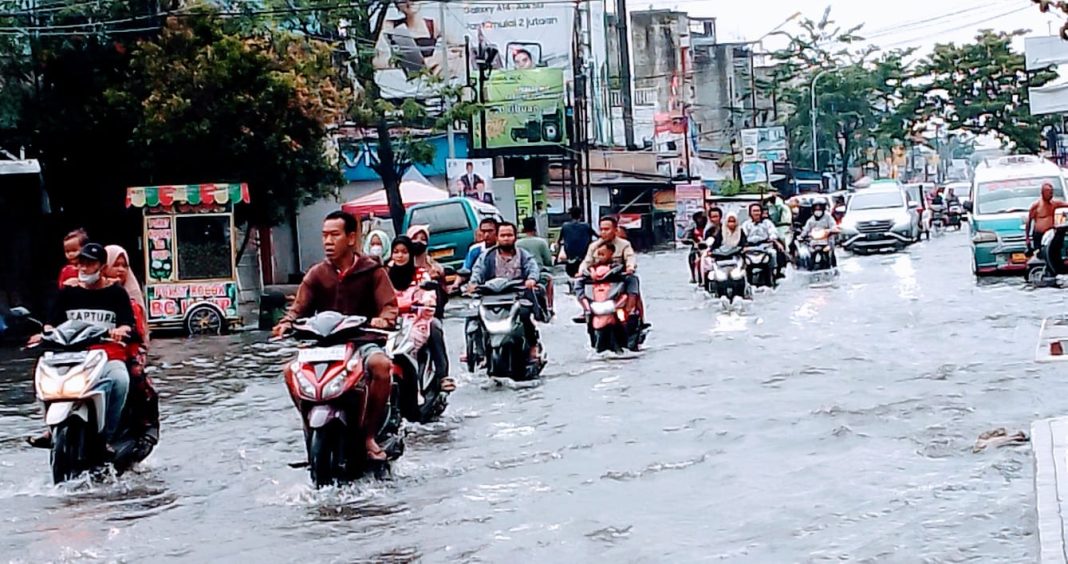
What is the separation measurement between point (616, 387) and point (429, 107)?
1288 inches

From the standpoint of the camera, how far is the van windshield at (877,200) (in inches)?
1556

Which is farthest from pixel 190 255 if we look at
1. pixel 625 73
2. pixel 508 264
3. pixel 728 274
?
pixel 625 73

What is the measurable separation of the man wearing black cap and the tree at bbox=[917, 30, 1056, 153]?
55.7 m

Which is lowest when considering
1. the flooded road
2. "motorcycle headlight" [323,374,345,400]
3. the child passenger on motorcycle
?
the flooded road

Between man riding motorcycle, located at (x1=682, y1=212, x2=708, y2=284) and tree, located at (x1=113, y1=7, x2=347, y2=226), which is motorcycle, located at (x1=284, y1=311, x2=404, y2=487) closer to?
tree, located at (x1=113, y1=7, x2=347, y2=226)

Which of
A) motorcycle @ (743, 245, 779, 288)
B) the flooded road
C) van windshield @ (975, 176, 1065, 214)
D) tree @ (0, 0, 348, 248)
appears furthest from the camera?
tree @ (0, 0, 348, 248)

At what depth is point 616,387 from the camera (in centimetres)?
1329

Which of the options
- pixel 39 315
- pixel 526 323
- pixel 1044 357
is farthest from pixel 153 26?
pixel 1044 357

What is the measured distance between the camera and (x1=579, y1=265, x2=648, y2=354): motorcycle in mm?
15523

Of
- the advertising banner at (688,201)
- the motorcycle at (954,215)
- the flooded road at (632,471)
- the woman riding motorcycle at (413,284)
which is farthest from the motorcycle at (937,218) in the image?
the woman riding motorcycle at (413,284)

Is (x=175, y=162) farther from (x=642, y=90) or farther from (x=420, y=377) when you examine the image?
(x=642, y=90)

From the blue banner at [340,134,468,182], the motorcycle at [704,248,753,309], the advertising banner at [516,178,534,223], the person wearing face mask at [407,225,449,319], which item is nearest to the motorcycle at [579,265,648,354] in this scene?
the person wearing face mask at [407,225,449,319]

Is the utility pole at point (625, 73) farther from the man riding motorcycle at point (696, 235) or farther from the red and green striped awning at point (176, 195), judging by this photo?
the red and green striped awning at point (176, 195)

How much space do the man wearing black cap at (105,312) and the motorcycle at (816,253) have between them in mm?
21678
